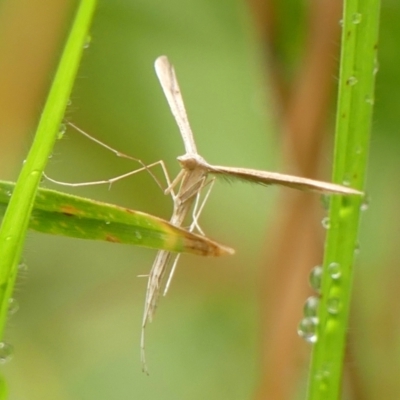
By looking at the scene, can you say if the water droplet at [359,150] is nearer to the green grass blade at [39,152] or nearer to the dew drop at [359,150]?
the dew drop at [359,150]

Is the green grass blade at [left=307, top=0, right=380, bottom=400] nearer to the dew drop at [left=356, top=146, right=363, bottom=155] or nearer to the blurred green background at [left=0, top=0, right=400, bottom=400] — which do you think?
the dew drop at [left=356, top=146, right=363, bottom=155]

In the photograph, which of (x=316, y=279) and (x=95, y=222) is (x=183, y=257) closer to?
(x=316, y=279)

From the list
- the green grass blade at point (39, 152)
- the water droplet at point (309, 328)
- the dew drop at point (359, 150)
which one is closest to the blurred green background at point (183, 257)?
the water droplet at point (309, 328)

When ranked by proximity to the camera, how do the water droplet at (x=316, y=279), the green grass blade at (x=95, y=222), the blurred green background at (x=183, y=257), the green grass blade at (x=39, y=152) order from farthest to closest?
the blurred green background at (x=183, y=257) < the water droplet at (x=316, y=279) < the green grass blade at (x=95, y=222) < the green grass blade at (x=39, y=152)

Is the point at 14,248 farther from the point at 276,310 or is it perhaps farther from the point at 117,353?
the point at 117,353

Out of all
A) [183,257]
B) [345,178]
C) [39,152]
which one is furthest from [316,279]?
[183,257]

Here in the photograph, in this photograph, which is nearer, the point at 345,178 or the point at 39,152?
the point at 39,152
